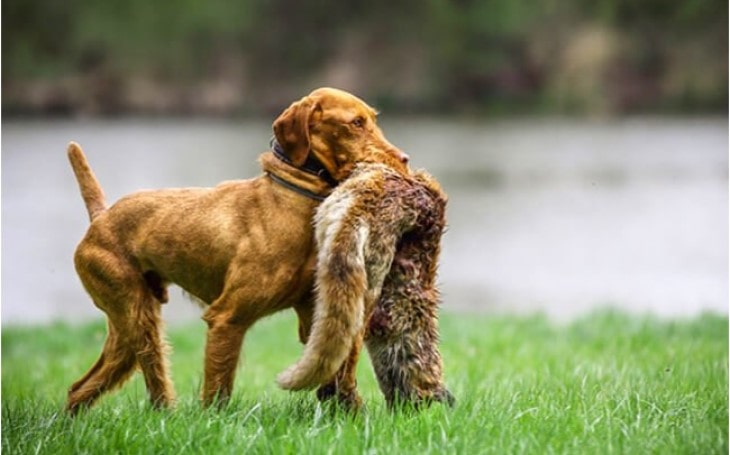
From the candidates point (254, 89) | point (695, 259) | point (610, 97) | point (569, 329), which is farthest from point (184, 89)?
point (569, 329)

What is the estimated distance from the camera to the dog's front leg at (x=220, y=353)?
458 cm

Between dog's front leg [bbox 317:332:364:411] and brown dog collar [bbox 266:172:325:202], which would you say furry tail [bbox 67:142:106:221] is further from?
dog's front leg [bbox 317:332:364:411]

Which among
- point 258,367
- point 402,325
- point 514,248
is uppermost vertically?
point 402,325

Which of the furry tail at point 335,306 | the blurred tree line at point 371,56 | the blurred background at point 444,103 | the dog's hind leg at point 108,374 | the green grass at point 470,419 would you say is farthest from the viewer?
the blurred tree line at point 371,56

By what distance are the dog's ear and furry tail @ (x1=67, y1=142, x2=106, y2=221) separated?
1093 millimetres

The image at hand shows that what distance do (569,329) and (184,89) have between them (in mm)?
23418

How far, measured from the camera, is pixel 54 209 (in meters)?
19.1

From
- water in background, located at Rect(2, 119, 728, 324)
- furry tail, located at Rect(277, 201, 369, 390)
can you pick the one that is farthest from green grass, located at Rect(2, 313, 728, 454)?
water in background, located at Rect(2, 119, 728, 324)

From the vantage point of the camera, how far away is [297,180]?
4.61 metres

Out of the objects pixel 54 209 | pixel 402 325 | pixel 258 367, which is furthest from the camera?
pixel 54 209

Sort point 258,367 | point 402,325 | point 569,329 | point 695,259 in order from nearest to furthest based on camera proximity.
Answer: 1. point 402,325
2. point 258,367
3. point 569,329
4. point 695,259

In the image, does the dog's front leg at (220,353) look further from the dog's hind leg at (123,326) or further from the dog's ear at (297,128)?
the dog's ear at (297,128)

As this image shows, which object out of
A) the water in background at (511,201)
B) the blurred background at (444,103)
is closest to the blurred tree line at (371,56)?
Result: the blurred background at (444,103)

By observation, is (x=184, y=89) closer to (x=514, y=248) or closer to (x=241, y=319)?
(x=514, y=248)
